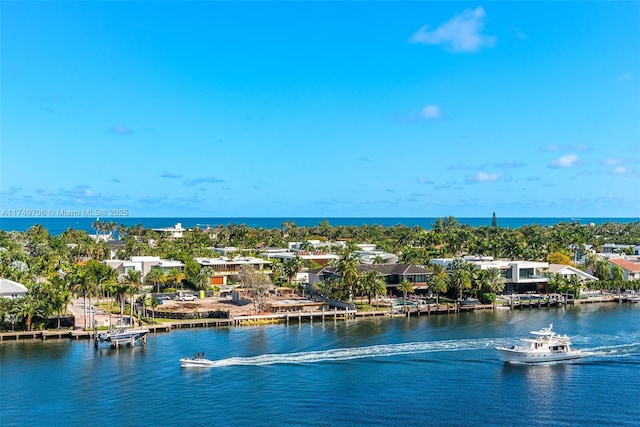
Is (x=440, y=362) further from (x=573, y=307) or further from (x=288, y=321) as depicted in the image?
(x=573, y=307)

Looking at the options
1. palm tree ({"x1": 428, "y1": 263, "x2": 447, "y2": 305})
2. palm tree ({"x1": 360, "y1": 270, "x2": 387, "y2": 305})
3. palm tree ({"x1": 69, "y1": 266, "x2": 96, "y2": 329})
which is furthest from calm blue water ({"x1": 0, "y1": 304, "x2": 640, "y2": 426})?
palm tree ({"x1": 428, "y1": 263, "x2": 447, "y2": 305})

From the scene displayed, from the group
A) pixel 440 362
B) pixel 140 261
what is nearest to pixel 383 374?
pixel 440 362

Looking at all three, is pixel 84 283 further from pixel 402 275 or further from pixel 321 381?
pixel 402 275

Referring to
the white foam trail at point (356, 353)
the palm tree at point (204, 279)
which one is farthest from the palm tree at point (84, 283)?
the palm tree at point (204, 279)

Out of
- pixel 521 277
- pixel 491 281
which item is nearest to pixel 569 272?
pixel 521 277

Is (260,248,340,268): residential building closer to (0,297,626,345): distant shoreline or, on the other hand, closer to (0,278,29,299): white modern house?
(0,297,626,345): distant shoreline

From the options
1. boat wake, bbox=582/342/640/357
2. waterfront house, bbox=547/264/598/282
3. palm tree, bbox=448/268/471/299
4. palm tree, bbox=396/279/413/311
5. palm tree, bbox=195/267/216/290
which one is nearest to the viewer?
boat wake, bbox=582/342/640/357
